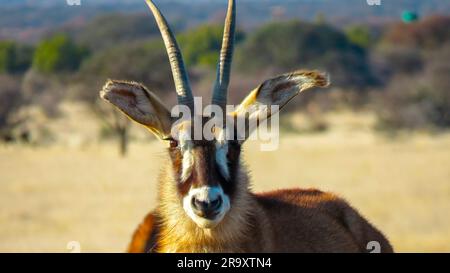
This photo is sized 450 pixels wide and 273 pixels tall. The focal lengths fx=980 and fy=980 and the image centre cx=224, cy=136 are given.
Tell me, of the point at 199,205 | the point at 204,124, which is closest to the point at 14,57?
the point at 204,124

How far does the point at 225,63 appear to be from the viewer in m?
8.12

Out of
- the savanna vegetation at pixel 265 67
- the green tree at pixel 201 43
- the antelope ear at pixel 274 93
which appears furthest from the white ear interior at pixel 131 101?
the green tree at pixel 201 43

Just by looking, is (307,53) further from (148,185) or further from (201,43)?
(148,185)

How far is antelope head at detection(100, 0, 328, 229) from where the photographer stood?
731cm

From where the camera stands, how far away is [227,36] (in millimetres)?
8211

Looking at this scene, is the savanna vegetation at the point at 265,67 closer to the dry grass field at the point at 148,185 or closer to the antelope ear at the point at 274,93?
the dry grass field at the point at 148,185

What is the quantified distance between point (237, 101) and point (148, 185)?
1664cm

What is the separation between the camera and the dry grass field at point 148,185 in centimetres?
2014

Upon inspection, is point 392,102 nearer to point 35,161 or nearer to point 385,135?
point 385,135

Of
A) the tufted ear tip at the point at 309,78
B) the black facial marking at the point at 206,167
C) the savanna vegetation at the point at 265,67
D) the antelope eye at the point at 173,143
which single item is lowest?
the black facial marking at the point at 206,167

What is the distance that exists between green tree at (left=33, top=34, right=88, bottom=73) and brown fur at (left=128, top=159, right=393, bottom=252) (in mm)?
42584

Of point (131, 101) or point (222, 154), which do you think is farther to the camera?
point (131, 101)

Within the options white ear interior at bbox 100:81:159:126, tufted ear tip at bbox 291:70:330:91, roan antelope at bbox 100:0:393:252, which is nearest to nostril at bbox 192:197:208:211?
roan antelope at bbox 100:0:393:252

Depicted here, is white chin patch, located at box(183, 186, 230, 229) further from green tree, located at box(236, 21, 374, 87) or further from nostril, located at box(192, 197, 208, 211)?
green tree, located at box(236, 21, 374, 87)
